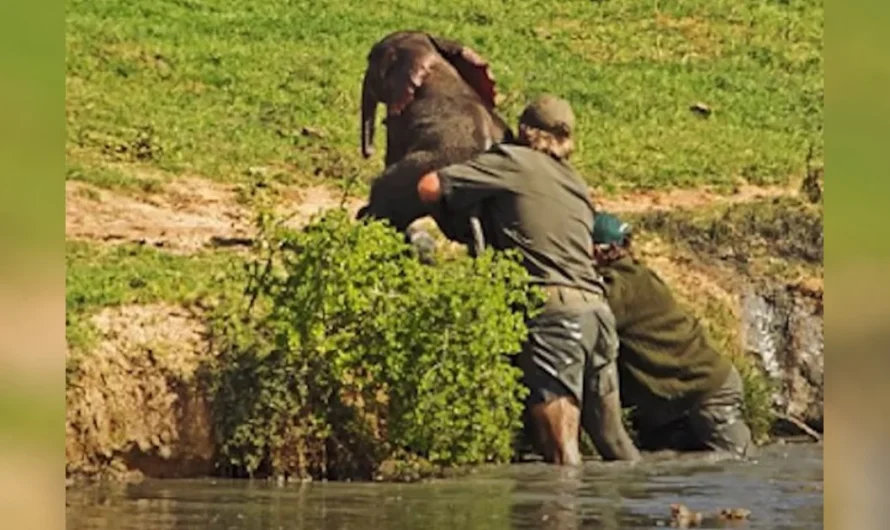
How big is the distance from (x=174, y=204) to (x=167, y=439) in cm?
98

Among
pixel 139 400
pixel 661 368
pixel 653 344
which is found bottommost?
pixel 139 400

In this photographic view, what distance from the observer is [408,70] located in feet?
32.8

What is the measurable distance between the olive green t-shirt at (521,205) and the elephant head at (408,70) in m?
0.31

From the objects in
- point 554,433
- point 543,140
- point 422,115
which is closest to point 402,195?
point 422,115

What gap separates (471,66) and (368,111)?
1.54 ft

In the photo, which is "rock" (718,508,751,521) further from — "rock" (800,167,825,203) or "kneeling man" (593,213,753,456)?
"rock" (800,167,825,203)

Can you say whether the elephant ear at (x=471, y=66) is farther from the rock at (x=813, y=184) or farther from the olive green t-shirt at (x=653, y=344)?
the rock at (x=813, y=184)

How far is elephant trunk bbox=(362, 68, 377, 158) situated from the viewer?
10.1m

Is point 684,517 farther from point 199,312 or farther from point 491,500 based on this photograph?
point 199,312

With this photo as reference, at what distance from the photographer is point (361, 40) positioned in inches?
396

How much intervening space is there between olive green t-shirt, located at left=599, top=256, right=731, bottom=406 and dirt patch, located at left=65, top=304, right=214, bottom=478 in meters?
1.75

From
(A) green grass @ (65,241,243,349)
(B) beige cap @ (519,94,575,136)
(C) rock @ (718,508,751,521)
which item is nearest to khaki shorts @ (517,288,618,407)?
(B) beige cap @ (519,94,575,136)
